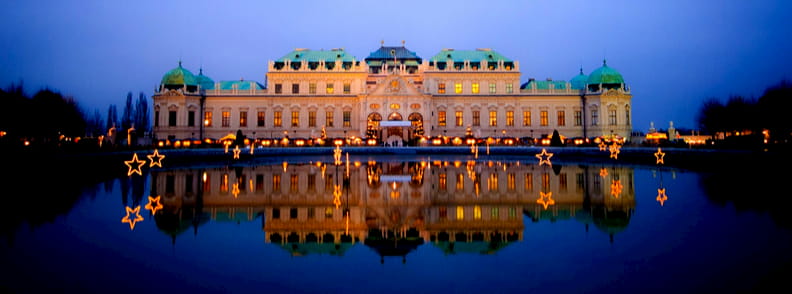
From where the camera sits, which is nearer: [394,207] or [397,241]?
[397,241]

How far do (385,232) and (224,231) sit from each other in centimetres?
381

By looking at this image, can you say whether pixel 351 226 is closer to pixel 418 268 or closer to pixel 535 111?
pixel 418 268

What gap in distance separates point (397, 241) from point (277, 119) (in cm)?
5513

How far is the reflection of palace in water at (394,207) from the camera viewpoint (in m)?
9.24

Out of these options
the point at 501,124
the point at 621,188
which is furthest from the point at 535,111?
the point at 621,188

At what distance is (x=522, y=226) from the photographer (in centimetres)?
1037

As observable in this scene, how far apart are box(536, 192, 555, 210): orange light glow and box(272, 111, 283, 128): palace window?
5023cm

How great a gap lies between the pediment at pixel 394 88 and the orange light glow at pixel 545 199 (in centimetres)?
4280

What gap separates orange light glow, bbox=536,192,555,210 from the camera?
13652mm

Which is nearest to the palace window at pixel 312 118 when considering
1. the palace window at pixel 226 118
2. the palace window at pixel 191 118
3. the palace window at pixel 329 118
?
the palace window at pixel 329 118

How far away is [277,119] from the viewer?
60938 millimetres

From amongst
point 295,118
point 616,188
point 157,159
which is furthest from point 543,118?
point 157,159

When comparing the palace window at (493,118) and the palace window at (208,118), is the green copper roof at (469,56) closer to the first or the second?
the palace window at (493,118)

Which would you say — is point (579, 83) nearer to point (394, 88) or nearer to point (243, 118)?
point (394, 88)
